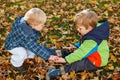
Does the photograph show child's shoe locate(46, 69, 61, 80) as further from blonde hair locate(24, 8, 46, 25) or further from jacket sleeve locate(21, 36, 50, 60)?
blonde hair locate(24, 8, 46, 25)

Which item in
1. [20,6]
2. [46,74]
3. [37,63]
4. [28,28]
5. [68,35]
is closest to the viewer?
[28,28]

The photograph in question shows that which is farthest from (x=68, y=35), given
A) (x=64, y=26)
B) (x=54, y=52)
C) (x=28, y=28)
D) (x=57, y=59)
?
(x=28, y=28)

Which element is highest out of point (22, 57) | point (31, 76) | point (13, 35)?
point (13, 35)

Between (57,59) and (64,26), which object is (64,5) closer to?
(64,26)

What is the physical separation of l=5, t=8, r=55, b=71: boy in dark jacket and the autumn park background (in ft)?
0.98

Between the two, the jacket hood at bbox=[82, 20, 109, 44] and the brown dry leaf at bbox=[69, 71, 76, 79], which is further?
the brown dry leaf at bbox=[69, 71, 76, 79]

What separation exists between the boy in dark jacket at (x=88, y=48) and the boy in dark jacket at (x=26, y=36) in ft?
0.94

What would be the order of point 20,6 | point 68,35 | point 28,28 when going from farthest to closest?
point 20,6 < point 68,35 < point 28,28

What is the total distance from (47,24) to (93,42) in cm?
189

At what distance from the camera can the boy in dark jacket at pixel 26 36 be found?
3.72m

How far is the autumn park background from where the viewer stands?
4090mm

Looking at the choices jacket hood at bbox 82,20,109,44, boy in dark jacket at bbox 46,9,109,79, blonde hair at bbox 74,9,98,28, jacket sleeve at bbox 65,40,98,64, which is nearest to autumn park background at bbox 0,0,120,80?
boy in dark jacket at bbox 46,9,109,79

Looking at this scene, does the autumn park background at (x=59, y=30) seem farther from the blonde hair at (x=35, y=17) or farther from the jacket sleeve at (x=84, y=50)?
the blonde hair at (x=35, y=17)

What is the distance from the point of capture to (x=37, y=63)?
14.2 ft
